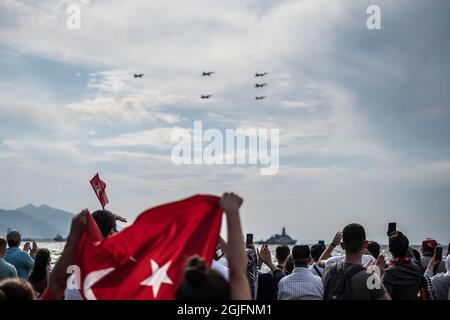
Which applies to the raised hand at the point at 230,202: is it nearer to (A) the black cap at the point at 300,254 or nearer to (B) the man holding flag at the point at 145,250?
(B) the man holding flag at the point at 145,250

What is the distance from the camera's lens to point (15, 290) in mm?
4883

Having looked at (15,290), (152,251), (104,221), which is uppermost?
(104,221)

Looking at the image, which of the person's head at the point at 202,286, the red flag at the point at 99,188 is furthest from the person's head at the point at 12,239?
the person's head at the point at 202,286

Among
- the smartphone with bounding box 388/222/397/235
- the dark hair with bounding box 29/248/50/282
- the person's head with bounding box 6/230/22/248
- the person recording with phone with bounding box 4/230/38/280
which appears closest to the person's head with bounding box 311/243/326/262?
→ the smartphone with bounding box 388/222/397/235

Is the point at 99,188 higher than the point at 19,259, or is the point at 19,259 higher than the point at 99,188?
the point at 99,188

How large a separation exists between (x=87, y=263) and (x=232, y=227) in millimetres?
1514

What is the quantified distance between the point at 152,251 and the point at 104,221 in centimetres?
115

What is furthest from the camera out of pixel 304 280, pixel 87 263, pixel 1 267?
pixel 1 267

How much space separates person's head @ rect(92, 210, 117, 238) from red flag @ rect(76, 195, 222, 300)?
749mm

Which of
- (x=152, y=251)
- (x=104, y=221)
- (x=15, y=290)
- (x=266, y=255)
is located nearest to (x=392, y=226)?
(x=266, y=255)

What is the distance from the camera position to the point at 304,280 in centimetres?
830

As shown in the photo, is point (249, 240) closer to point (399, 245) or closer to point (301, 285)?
point (301, 285)
